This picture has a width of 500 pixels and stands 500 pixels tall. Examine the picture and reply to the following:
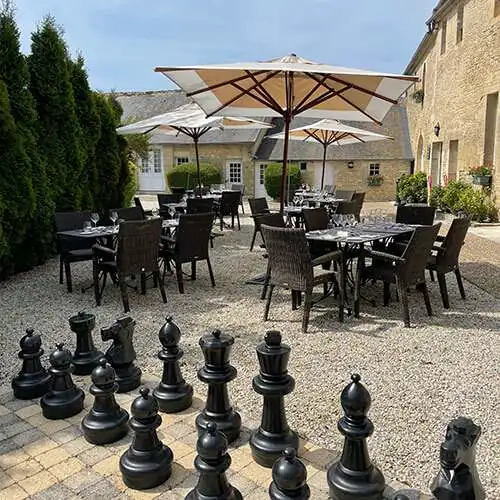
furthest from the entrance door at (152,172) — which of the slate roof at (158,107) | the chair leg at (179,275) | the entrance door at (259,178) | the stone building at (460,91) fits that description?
the chair leg at (179,275)

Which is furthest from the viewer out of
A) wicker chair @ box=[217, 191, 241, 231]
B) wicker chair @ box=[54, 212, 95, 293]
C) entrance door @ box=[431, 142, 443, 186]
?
entrance door @ box=[431, 142, 443, 186]

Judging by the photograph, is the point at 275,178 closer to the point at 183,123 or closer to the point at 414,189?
the point at 414,189

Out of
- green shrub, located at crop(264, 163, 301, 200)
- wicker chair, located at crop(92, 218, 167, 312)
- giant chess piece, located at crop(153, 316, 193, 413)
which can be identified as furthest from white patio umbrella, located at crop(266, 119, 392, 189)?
giant chess piece, located at crop(153, 316, 193, 413)

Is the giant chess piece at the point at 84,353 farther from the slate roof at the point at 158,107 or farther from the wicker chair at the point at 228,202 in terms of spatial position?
the slate roof at the point at 158,107

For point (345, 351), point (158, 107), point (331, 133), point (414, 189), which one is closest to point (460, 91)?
point (414, 189)

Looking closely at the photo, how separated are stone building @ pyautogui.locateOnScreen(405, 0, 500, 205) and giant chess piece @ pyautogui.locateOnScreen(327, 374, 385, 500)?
12462 millimetres

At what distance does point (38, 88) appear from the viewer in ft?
26.4

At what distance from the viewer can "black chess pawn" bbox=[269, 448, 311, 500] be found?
1749 mm

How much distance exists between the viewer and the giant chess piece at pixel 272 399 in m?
2.35

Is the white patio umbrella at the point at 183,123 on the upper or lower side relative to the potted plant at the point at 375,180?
upper

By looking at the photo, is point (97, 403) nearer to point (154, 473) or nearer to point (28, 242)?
point (154, 473)

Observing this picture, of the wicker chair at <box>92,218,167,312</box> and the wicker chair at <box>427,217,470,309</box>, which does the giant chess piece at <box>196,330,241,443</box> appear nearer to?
the wicker chair at <box>92,218,167,312</box>

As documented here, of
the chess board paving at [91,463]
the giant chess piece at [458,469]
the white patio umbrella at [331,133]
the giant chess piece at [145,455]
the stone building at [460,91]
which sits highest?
the stone building at [460,91]

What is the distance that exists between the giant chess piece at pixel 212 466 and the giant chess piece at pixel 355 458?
47 cm
